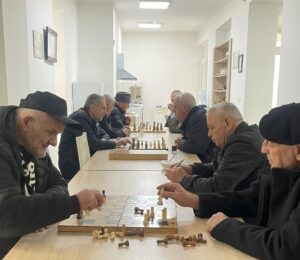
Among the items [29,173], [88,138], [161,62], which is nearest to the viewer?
[29,173]

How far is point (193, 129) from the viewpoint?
3.30 m

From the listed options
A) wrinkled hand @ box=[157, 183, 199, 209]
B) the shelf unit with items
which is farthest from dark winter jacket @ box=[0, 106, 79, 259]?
the shelf unit with items

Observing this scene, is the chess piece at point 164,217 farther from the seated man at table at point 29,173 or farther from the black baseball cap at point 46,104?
the black baseball cap at point 46,104

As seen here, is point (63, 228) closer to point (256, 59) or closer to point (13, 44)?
point (13, 44)

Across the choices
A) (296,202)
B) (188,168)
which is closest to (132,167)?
(188,168)

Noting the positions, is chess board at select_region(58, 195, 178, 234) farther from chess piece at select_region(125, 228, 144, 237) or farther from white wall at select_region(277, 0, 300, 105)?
white wall at select_region(277, 0, 300, 105)

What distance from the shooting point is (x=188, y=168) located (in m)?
2.34

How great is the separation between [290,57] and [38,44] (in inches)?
102

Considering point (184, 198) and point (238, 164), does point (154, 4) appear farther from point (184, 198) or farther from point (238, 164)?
point (184, 198)

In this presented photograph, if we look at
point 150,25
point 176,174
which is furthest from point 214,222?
point 150,25

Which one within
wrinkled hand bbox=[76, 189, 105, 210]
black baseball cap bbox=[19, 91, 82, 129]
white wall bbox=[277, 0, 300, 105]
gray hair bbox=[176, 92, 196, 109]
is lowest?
wrinkled hand bbox=[76, 189, 105, 210]

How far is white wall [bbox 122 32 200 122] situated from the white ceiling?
1.97 feet

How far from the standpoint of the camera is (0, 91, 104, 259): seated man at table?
121cm

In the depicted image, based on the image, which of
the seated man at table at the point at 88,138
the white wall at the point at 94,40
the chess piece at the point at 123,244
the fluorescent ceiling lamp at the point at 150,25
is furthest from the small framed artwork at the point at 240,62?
the chess piece at the point at 123,244
